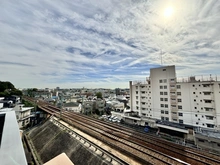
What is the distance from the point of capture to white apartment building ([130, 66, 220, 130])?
15.5 m

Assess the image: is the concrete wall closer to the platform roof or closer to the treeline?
the platform roof

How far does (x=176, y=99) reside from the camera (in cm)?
1850

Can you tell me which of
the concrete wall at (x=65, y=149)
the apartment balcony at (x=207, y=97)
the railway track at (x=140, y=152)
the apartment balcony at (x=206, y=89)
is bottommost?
the concrete wall at (x=65, y=149)

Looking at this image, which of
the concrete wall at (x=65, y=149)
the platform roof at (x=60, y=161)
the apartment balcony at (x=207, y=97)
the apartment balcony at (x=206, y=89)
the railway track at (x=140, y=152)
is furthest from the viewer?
the apartment balcony at (x=206, y=89)

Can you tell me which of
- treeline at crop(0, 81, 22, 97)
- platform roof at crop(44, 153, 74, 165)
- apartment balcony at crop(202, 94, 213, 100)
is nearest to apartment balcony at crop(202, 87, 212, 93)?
apartment balcony at crop(202, 94, 213, 100)

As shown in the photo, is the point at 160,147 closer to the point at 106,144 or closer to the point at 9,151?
the point at 106,144

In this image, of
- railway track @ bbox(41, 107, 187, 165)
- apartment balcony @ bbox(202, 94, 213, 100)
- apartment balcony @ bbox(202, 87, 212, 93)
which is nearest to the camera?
railway track @ bbox(41, 107, 187, 165)

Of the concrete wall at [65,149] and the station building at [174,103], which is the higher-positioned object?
the station building at [174,103]

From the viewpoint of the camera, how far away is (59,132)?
43.0 feet

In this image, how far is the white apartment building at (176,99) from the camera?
50.9 feet

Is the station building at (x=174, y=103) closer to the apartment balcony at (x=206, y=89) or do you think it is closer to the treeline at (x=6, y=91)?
the apartment balcony at (x=206, y=89)

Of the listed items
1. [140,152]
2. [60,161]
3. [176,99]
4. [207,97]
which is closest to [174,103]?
[176,99]

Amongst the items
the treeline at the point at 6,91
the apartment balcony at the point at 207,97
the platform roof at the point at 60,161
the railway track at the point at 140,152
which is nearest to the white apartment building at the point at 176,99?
the apartment balcony at the point at 207,97

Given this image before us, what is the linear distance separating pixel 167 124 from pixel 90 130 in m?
13.1
